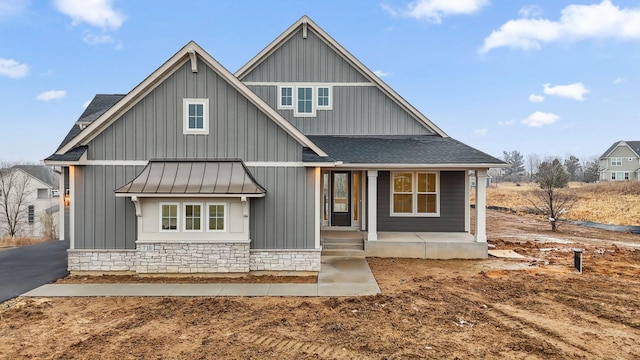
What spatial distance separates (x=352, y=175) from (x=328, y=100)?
124 inches

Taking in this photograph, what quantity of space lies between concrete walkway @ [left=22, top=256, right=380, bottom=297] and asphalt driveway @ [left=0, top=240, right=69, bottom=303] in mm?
608

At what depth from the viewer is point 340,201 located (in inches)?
508

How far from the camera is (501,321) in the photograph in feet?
19.3

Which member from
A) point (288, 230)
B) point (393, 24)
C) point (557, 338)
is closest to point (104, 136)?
point (288, 230)

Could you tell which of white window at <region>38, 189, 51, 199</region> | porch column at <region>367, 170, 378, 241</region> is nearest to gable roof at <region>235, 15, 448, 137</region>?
porch column at <region>367, 170, 378, 241</region>

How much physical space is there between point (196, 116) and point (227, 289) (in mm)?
4581

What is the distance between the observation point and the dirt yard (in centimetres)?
485

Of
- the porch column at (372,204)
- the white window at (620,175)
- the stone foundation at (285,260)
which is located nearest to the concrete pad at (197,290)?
the stone foundation at (285,260)

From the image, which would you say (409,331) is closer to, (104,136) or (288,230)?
(288,230)

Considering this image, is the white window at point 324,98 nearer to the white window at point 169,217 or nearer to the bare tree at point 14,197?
the white window at point 169,217

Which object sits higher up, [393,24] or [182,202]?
[393,24]

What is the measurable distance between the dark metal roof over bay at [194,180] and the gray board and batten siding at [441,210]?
5467 millimetres

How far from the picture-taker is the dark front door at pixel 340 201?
12.8 m

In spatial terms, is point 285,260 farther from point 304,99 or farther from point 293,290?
point 304,99
